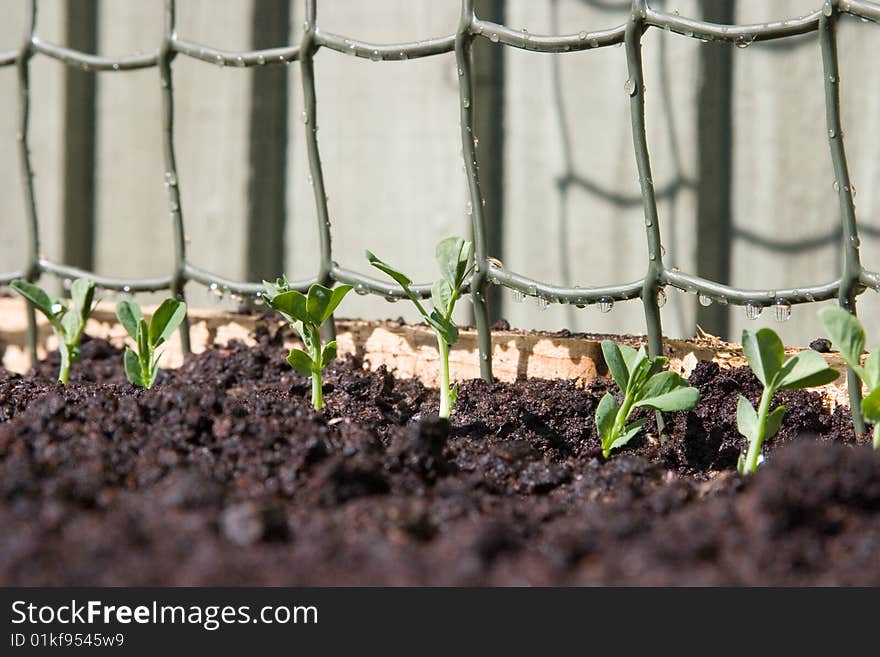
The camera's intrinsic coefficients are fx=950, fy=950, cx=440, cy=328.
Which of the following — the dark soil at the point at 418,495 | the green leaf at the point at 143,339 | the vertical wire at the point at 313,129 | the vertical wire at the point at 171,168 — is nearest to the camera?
the dark soil at the point at 418,495

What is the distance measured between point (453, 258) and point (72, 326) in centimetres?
49

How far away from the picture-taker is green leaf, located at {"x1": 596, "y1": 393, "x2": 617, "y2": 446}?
0.87 m

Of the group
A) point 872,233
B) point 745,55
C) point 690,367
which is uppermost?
point 745,55

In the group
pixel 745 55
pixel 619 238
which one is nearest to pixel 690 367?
pixel 619 238

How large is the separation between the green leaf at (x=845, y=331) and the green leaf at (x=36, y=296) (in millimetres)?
872

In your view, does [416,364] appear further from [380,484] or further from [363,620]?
[363,620]

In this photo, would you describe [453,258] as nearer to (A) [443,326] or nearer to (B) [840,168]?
(A) [443,326]

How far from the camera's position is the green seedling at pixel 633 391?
2.76 ft

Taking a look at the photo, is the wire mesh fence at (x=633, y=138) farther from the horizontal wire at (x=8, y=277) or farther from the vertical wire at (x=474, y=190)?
the horizontal wire at (x=8, y=277)

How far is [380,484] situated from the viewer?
67 centimetres

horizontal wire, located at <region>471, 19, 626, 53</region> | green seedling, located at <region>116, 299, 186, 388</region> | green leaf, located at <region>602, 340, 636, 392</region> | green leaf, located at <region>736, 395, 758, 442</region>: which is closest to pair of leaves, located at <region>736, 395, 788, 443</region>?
green leaf, located at <region>736, 395, 758, 442</region>

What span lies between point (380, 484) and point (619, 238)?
0.95m

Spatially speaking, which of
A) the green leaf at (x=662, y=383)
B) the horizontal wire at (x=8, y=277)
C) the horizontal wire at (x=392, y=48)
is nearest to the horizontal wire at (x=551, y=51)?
the horizontal wire at (x=392, y=48)

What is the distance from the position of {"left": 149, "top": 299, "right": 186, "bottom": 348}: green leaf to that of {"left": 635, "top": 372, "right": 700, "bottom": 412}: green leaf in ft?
1.70
